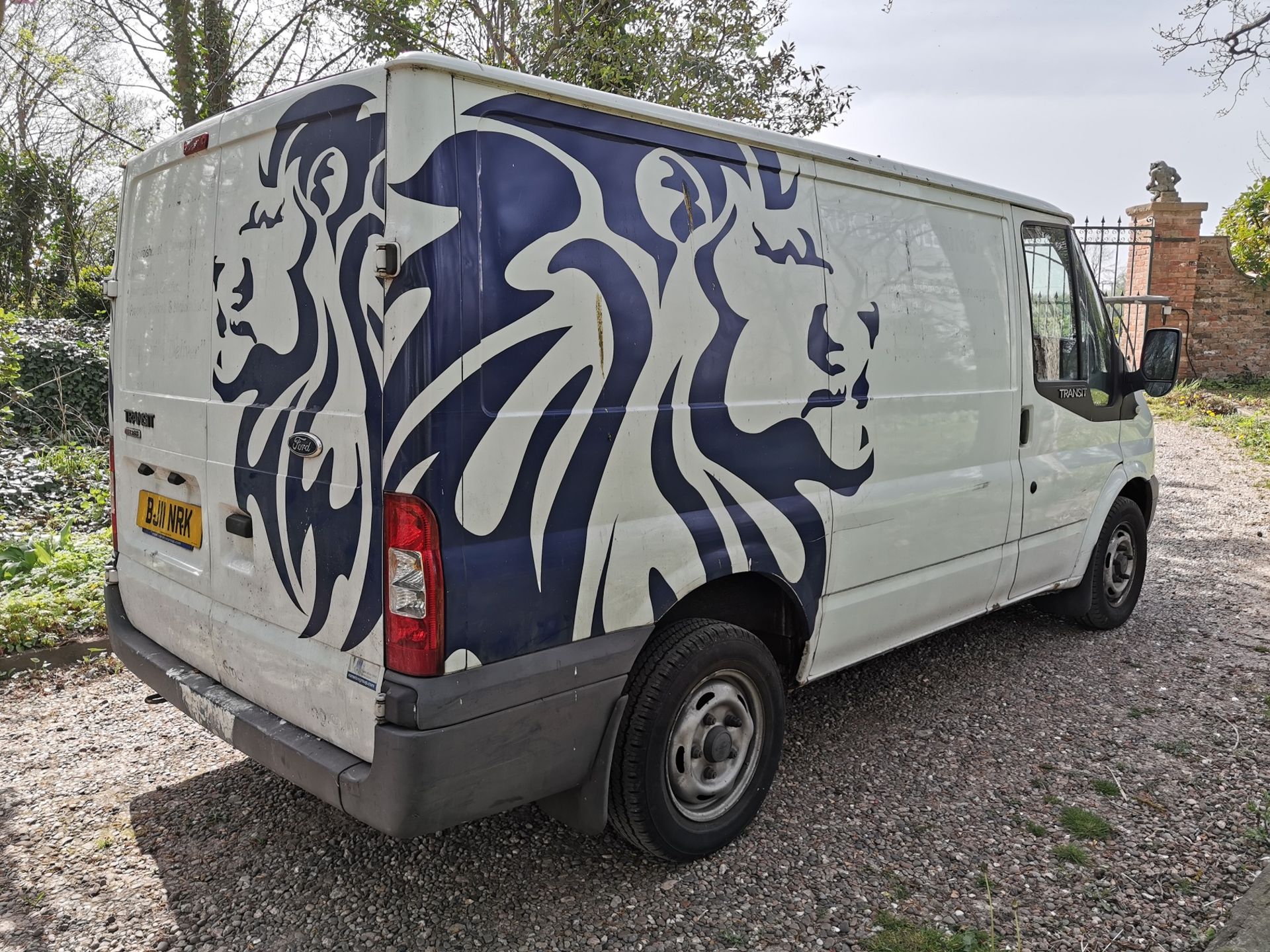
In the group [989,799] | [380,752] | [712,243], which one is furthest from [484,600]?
[989,799]

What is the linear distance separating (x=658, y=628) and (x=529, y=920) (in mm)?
931

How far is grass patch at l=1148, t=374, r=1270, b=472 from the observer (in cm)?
1172

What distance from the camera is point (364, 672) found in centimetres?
→ 231

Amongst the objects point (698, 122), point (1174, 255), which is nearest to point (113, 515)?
point (698, 122)

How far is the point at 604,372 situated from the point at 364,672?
1031 millimetres

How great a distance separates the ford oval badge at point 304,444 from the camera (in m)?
2.38

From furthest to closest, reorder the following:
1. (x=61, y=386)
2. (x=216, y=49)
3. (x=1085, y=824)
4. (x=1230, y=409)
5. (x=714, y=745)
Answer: (x=1230, y=409) < (x=216, y=49) < (x=61, y=386) < (x=1085, y=824) < (x=714, y=745)

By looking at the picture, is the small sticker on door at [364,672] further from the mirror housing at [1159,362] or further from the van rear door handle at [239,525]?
the mirror housing at [1159,362]

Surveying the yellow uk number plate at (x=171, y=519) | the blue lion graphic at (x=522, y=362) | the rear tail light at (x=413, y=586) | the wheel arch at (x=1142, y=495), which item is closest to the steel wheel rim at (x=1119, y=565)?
the wheel arch at (x=1142, y=495)

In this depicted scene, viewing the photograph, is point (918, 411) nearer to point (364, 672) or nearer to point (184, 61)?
point (364, 672)

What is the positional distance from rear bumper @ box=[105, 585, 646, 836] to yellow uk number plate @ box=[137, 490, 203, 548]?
1.73ft

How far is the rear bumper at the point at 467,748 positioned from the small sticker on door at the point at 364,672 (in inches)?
2.5

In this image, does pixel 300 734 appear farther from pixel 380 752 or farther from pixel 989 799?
pixel 989 799

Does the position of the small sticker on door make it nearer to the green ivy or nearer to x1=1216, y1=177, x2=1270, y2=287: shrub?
the green ivy
